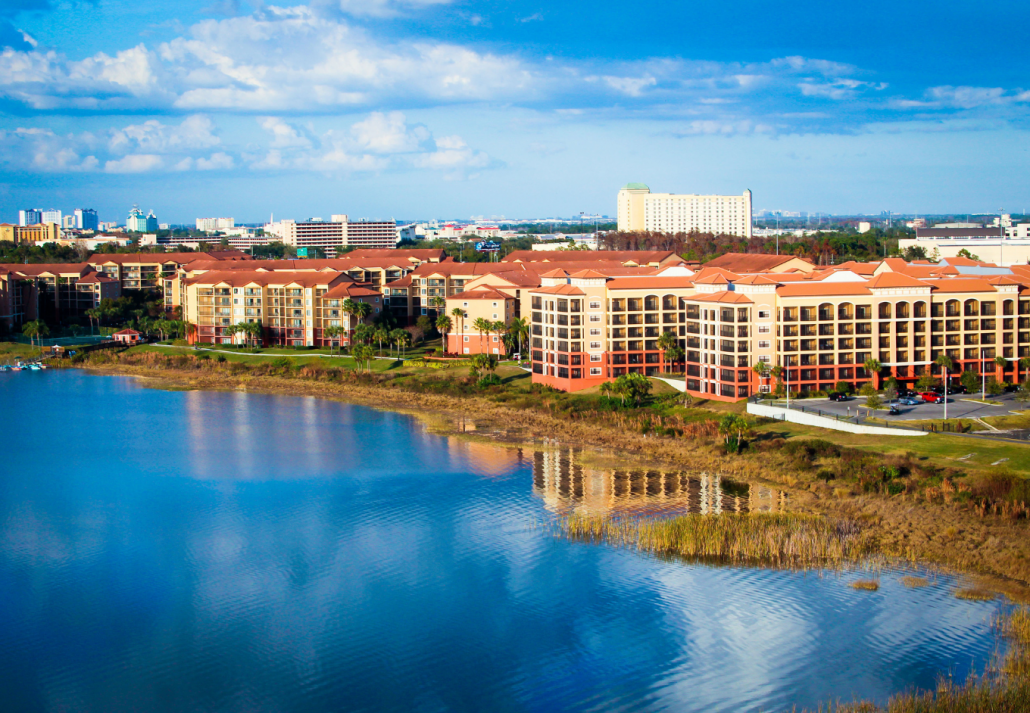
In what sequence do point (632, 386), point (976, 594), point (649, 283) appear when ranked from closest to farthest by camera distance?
point (976, 594) → point (632, 386) → point (649, 283)

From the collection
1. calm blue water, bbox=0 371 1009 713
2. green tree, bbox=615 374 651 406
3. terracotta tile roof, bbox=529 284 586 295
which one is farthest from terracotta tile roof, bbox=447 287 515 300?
calm blue water, bbox=0 371 1009 713

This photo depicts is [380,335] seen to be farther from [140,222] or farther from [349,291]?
[140,222]

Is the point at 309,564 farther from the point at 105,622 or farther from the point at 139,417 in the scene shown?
the point at 139,417

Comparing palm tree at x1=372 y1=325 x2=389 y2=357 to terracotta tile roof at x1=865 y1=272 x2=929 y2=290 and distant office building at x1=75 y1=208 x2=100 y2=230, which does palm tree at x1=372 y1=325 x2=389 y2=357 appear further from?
distant office building at x1=75 y1=208 x2=100 y2=230

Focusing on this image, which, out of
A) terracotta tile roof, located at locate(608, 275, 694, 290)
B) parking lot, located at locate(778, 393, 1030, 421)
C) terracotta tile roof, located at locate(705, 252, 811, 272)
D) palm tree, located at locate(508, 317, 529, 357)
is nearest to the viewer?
parking lot, located at locate(778, 393, 1030, 421)

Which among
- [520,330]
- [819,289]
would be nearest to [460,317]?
[520,330]

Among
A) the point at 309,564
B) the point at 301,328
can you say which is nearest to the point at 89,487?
the point at 309,564
